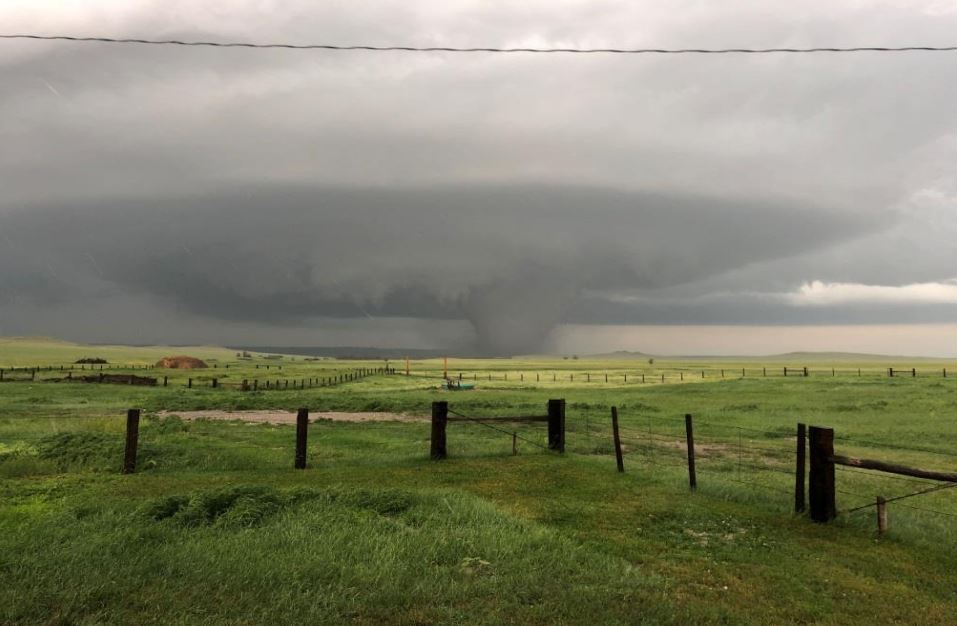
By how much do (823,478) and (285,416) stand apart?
29141mm

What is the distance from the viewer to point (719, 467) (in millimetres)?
17938

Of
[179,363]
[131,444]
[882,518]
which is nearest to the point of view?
[882,518]

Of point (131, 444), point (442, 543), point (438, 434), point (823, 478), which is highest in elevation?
point (823, 478)

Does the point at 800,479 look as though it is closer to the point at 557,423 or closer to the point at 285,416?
the point at 557,423

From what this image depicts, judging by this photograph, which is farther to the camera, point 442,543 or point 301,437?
point 301,437

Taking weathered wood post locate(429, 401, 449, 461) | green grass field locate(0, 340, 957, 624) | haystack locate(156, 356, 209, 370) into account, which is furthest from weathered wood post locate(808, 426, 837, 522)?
haystack locate(156, 356, 209, 370)

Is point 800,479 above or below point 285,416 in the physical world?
above

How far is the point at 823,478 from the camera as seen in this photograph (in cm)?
1020

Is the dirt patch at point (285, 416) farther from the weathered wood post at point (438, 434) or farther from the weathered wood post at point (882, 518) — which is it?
the weathered wood post at point (882, 518)

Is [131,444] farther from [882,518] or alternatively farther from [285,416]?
[285,416]

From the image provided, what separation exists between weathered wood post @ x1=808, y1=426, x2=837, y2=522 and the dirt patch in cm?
2387

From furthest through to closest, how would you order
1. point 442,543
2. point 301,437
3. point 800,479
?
point 301,437 < point 800,479 < point 442,543

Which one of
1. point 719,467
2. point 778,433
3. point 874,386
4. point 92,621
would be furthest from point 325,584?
point 874,386

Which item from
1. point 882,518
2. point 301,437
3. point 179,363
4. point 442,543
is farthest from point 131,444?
point 179,363
